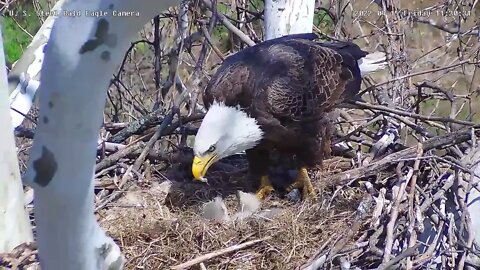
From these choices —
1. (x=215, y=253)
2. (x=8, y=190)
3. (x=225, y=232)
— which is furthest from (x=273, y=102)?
(x=8, y=190)

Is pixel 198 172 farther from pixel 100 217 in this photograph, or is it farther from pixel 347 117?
pixel 347 117

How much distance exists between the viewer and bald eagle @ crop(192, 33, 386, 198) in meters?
3.53

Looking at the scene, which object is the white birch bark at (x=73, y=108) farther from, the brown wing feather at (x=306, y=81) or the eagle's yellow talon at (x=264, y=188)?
the eagle's yellow talon at (x=264, y=188)

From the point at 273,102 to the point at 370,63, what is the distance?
1.04 m

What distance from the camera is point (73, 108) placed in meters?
1.10

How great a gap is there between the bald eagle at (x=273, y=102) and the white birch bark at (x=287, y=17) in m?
0.05

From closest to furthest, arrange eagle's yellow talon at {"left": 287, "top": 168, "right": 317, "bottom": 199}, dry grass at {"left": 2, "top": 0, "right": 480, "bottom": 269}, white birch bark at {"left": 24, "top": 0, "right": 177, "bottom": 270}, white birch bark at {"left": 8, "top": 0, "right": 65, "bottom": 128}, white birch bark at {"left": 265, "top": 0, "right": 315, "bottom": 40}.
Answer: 1. white birch bark at {"left": 24, "top": 0, "right": 177, "bottom": 270}
2. white birch bark at {"left": 8, "top": 0, "right": 65, "bottom": 128}
3. dry grass at {"left": 2, "top": 0, "right": 480, "bottom": 269}
4. white birch bark at {"left": 265, "top": 0, "right": 315, "bottom": 40}
5. eagle's yellow talon at {"left": 287, "top": 168, "right": 317, "bottom": 199}

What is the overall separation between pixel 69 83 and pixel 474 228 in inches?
94.7

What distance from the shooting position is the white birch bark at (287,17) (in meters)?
3.55

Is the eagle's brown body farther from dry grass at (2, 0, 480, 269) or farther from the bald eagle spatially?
dry grass at (2, 0, 480, 269)

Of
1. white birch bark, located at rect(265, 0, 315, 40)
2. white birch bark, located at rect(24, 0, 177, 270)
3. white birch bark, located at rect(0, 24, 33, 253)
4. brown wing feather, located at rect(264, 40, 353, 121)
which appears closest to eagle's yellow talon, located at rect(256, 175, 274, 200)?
brown wing feather, located at rect(264, 40, 353, 121)

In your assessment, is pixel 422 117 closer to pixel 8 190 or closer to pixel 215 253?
pixel 215 253

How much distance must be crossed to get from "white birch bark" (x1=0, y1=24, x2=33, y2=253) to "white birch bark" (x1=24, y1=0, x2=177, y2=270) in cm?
78

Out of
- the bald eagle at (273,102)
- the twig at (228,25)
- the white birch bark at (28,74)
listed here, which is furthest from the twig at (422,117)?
the white birch bark at (28,74)
